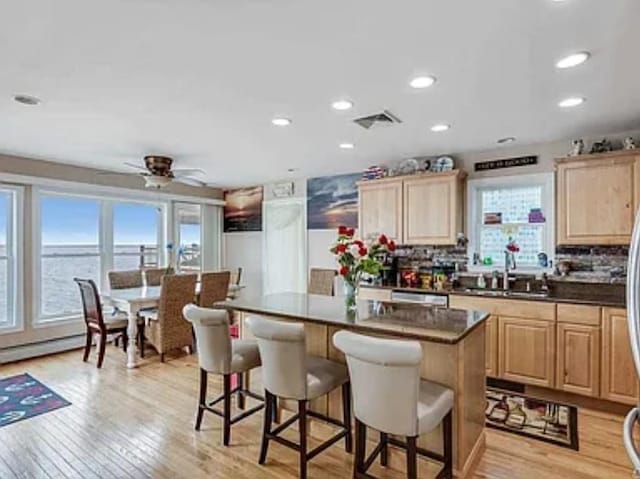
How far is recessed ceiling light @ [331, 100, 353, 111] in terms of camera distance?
9.80 ft

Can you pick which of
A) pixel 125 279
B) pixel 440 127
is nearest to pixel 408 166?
pixel 440 127

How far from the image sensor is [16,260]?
488cm

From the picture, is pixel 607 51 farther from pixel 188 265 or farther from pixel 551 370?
pixel 188 265

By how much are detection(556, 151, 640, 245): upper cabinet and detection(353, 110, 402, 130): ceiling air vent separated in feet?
5.72

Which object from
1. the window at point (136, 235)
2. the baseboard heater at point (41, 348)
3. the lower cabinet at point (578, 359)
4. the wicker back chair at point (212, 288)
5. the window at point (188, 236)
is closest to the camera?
the lower cabinet at point (578, 359)

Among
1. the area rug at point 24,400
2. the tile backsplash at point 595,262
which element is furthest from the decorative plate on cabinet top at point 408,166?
the area rug at point 24,400

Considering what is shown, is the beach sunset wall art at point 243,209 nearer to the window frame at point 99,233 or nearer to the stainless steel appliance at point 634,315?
the window frame at point 99,233

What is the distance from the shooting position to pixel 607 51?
7.13ft

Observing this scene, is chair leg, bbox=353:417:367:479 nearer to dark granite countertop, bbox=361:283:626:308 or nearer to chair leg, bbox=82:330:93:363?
dark granite countertop, bbox=361:283:626:308

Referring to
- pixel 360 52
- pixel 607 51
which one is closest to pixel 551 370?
pixel 607 51

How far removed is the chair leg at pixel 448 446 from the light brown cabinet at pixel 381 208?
2.78 metres

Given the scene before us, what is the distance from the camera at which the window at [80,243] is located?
519 cm

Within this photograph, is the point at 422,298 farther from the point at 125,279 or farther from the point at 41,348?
the point at 41,348

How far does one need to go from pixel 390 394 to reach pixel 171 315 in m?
3.46
